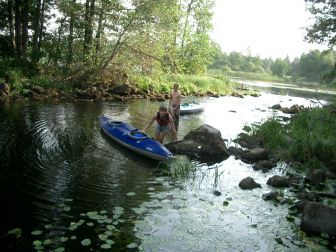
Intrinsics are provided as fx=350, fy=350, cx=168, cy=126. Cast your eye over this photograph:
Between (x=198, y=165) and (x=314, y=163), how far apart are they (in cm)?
357

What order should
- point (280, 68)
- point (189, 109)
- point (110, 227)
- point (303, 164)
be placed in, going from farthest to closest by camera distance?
point (280, 68)
point (189, 109)
point (303, 164)
point (110, 227)

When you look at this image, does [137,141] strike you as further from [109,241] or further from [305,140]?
[305,140]

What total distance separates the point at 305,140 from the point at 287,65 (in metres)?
109

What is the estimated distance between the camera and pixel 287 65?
11375cm

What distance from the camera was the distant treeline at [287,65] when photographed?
92125 millimetres

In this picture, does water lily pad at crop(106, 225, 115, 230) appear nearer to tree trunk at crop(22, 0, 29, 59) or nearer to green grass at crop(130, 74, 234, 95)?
tree trunk at crop(22, 0, 29, 59)

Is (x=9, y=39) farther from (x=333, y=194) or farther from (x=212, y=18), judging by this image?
(x=212, y=18)

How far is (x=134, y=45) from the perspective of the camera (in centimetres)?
2377

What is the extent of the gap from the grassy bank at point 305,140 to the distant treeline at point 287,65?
70290 mm

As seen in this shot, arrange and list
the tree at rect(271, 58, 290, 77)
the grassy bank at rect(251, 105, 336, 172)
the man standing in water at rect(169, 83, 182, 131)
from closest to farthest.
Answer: the grassy bank at rect(251, 105, 336, 172)
the man standing in water at rect(169, 83, 182, 131)
the tree at rect(271, 58, 290, 77)

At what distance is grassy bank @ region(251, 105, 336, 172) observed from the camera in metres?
11.1

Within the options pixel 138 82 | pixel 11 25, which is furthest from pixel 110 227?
pixel 138 82

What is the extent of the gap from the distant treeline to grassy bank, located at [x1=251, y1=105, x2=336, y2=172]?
2767 inches

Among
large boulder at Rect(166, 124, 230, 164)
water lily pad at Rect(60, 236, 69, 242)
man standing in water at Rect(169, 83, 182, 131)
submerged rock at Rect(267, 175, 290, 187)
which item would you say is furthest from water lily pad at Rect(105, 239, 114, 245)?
man standing in water at Rect(169, 83, 182, 131)
